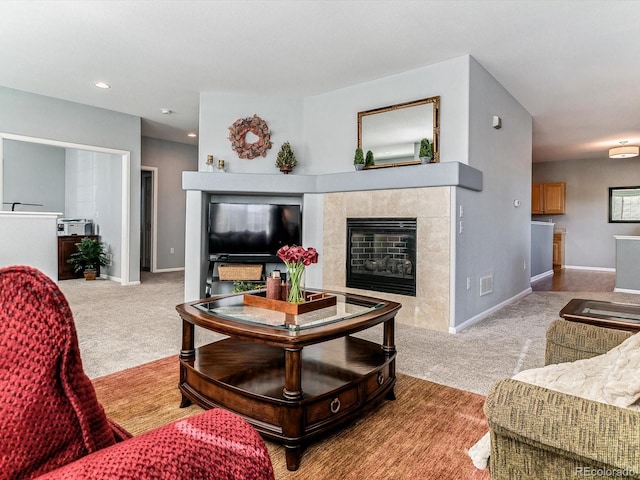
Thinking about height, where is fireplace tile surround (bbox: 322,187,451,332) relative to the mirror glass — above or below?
below

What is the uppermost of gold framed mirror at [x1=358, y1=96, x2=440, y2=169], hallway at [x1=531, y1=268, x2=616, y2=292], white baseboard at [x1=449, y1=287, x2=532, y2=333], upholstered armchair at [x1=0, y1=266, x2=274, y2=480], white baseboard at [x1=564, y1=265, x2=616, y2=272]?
gold framed mirror at [x1=358, y1=96, x2=440, y2=169]

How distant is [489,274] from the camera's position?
444 cm

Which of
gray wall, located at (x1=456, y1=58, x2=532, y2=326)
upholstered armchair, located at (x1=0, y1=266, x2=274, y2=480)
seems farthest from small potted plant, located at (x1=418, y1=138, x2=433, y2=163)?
upholstered armchair, located at (x1=0, y1=266, x2=274, y2=480)

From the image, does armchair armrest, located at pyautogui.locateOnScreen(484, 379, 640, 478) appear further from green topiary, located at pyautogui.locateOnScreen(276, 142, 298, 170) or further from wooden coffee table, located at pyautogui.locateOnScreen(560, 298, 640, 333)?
green topiary, located at pyautogui.locateOnScreen(276, 142, 298, 170)

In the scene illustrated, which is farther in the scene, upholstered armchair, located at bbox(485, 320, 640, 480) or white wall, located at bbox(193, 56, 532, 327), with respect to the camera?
white wall, located at bbox(193, 56, 532, 327)

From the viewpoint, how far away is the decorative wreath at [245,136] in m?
4.99

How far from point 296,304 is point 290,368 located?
1.64ft

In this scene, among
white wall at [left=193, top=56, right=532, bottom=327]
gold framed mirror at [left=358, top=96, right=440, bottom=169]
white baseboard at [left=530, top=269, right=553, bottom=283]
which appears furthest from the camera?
white baseboard at [left=530, top=269, right=553, bottom=283]

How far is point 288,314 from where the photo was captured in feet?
6.80

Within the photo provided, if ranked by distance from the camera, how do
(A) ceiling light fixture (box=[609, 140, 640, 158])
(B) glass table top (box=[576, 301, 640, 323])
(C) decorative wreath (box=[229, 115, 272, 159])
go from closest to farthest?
1. (B) glass table top (box=[576, 301, 640, 323])
2. (C) decorative wreath (box=[229, 115, 272, 159])
3. (A) ceiling light fixture (box=[609, 140, 640, 158])

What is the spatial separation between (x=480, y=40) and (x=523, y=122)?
2.43 metres

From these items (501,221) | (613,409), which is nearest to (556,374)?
(613,409)

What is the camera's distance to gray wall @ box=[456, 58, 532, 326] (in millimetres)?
3900

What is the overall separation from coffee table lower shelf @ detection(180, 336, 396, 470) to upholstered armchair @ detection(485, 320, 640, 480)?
0.77 m
